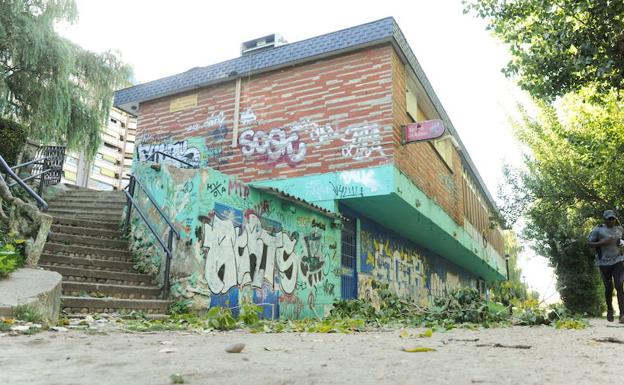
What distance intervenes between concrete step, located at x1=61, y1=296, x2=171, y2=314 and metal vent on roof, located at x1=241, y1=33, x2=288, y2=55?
8.22 metres

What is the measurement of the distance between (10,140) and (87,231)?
17.1ft

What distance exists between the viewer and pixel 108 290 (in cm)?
660

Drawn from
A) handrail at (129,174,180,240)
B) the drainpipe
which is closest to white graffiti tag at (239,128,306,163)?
the drainpipe

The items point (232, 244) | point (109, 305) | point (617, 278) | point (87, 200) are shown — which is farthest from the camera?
point (87, 200)

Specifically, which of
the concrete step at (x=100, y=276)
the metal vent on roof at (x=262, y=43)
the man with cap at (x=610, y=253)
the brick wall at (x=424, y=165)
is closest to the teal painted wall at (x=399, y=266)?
the brick wall at (x=424, y=165)

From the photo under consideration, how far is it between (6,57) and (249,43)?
7.59 meters

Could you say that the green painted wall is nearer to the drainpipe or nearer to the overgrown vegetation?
the drainpipe

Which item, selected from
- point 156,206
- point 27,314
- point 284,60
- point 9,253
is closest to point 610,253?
point 156,206

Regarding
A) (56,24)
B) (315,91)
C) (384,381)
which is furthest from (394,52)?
(56,24)

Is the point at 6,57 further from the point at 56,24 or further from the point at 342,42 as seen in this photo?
the point at 342,42

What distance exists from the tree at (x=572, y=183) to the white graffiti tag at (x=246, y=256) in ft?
30.9

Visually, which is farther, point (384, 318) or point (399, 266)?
point (399, 266)

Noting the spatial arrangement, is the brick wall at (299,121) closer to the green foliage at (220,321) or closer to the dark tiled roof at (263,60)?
the dark tiled roof at (263,60)

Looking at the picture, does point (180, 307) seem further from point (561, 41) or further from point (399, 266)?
point (399, 266)
